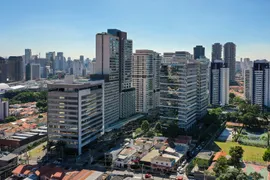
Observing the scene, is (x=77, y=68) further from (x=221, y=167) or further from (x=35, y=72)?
(x=221, y=167)

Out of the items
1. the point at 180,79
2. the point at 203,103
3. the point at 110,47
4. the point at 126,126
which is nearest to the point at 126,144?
the point at 126,126

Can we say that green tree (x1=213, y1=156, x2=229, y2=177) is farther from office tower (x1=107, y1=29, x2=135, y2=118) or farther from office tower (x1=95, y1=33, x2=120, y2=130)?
office tower (x1=107, y1=29, x2=135, y2=118)

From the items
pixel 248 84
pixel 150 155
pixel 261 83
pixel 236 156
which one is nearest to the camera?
pixel 236 156

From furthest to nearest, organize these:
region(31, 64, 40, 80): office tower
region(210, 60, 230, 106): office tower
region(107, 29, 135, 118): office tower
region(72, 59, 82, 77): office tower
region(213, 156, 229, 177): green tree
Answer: region(72, 59, 82, 77): office tower → region(31, 64, 40, 80): office tower → region(210, 60, 230, 106): office tower → region(107, 29, 135, 118): office tower → region(213, 156, 229, 177): green tree

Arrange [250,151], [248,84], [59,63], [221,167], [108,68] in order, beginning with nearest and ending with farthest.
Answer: [221,167] < [250,151] < [108,68] < [248,84] < [59,63]

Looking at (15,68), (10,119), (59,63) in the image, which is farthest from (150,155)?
(59,63)

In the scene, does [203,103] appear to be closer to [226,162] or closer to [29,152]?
[226,162]

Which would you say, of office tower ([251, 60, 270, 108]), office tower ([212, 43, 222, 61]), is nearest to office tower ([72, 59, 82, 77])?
office tower ([212, 43, 222, 61])
